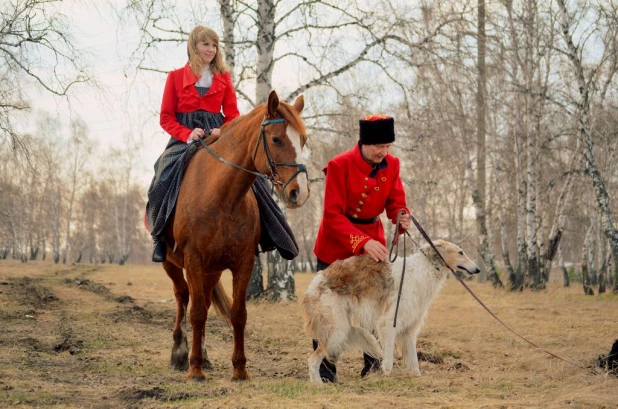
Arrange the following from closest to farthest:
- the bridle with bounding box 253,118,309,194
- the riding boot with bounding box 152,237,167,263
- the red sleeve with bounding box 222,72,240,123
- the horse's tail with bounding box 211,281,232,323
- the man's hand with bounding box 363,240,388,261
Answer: the bridle with bounding box 253,118,309,194
the man's hand with bounding box 363,240,388,261
the riding boot with bounding box 152,237,167,263
the red sleeve with bounding box 222,72,240,123
the horse's tail with bounding box 211,281,232,323

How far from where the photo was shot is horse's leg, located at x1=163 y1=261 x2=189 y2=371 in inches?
304

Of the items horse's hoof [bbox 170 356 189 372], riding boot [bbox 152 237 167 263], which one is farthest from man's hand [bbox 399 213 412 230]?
horse's hoof [bbox 170 356 189 372]

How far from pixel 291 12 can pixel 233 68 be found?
6.33 feet

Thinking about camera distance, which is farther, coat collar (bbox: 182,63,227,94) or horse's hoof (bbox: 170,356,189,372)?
horse's hoof (bbox: 170,356,189,372)

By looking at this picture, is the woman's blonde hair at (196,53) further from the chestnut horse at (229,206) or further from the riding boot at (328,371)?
the riding boot at (328,371)

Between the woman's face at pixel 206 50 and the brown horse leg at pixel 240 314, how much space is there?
2391 mm

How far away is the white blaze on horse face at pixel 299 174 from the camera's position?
5.66 metres

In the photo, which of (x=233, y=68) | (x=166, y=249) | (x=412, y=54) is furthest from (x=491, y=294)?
(x=166, y=249)

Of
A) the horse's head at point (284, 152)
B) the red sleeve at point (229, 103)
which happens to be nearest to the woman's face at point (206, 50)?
the red sleeve at point (229, 103)

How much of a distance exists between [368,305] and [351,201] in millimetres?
1065

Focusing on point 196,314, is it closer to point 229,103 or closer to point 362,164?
point 362,164

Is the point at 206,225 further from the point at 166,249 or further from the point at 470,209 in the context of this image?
the point at 470,209

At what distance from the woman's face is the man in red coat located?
1.97 meters

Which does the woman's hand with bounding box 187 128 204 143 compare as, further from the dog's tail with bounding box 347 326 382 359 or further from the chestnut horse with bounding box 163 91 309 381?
the dog's tail with bounding box 347 326 382 359
